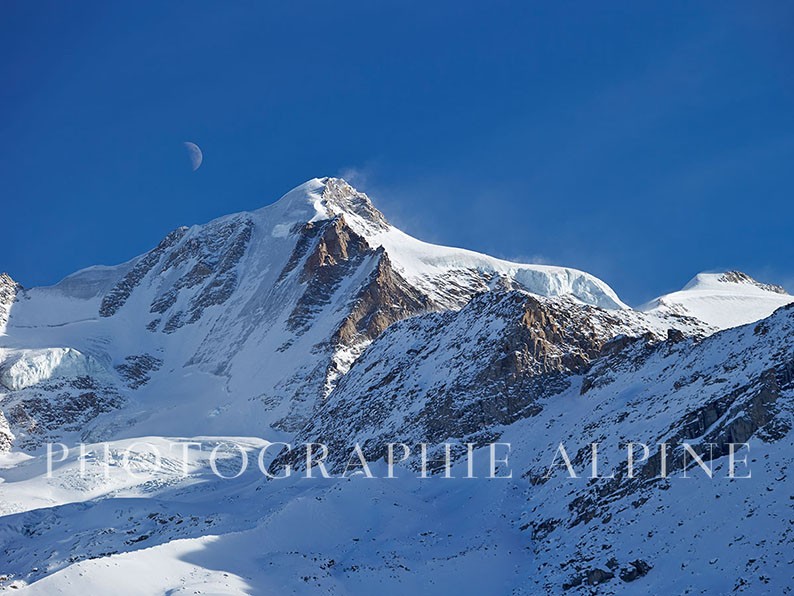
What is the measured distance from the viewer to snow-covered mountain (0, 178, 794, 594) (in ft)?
147

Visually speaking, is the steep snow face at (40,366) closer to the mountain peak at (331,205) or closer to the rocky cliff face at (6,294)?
the rocky cliff face at (6,294)

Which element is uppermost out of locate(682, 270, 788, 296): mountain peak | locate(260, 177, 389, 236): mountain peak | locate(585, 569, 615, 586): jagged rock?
locate(260, 177, 389, 236): mountain peak

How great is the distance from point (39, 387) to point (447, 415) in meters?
78.9

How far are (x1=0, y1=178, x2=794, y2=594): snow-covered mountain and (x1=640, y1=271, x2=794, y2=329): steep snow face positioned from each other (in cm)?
76

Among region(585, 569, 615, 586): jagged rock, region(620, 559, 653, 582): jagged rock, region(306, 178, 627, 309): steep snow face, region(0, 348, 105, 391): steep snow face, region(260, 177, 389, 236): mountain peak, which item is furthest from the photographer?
region(260, 177, 389, 236): mountain peak

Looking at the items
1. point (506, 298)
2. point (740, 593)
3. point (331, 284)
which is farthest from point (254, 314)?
point (740, 593)

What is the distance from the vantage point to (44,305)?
184125 mm

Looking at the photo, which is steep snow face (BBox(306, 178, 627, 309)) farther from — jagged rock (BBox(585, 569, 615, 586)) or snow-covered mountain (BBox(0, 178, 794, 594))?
jagged rock (BBox(585, 569, 615, 586))

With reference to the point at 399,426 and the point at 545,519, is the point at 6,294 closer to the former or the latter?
the point at 399,426

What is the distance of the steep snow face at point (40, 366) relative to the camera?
134 metres

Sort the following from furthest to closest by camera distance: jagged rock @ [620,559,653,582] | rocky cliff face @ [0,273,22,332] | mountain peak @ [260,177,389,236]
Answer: mountain peak @ [260,177,389,236] < rocky cliff face @ [0,273,22,332] < jagged rock @ [620,559,653,582]

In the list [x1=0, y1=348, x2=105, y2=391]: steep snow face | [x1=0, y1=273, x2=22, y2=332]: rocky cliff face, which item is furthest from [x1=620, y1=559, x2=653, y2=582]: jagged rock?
[x1=0, y1=273, x2=22, y2=332]: rocky cliff face

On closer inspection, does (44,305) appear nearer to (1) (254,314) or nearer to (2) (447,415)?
(1) (254,314)

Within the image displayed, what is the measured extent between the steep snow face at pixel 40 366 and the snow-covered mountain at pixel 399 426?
409 millimetres
